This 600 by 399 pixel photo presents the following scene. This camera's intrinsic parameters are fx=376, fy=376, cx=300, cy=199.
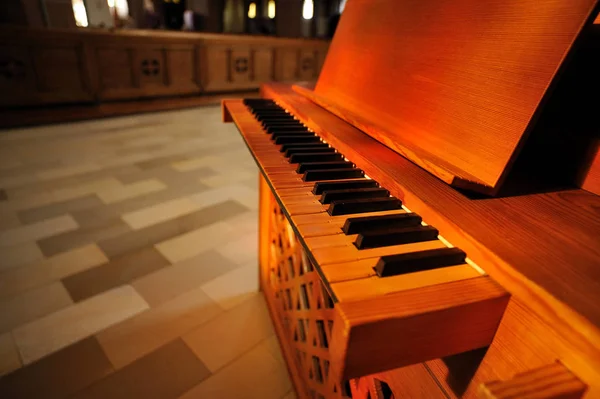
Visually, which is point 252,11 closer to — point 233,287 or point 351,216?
point 233,287

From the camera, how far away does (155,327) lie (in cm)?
183

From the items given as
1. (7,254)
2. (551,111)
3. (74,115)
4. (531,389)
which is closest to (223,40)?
(74,115)

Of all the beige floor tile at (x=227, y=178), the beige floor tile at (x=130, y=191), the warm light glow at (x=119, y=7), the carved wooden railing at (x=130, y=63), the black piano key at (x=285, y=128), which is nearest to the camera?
the black piano key at (x=285, y=128)

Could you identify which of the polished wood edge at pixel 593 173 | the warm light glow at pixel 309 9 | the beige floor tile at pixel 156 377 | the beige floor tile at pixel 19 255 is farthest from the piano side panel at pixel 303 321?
the warm light glow at pixel 309 9

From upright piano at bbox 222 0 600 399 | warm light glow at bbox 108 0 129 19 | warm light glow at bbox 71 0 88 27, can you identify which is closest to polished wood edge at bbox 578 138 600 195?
upright piano at bbox 222 0 600 399

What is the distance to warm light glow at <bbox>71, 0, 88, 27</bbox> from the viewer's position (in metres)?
5.73

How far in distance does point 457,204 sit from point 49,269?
2310 mm

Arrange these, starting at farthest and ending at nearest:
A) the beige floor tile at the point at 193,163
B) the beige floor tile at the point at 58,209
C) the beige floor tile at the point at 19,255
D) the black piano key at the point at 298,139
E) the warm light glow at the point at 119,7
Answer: the warm light glow at the point at 119,7, the beige floor tile at the point at 193,163, the beige floor tile at the point at 58,209, the beige floor tile at the point at 19,255, the black piano key at the point at 298,139

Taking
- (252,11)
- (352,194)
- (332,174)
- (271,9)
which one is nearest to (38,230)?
(332,174)

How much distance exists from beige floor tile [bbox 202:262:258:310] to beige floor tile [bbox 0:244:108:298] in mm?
726

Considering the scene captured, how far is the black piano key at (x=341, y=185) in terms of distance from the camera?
896 mm

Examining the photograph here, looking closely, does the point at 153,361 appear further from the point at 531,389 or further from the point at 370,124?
the point at 531,389

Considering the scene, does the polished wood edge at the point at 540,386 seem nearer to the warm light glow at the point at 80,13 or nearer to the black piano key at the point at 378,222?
the black piano key at the point at 378,222

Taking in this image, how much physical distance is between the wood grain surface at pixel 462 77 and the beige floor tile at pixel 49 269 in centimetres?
182
